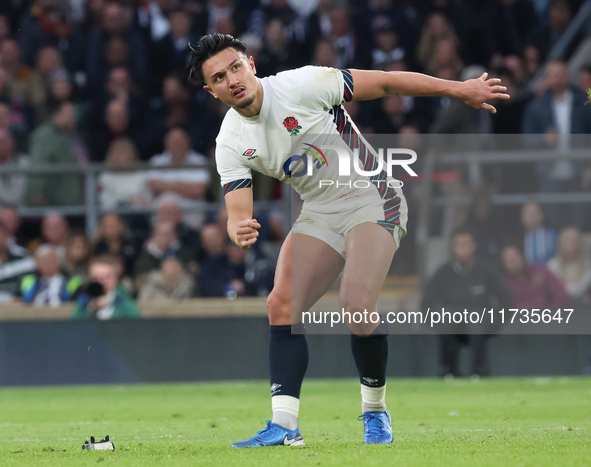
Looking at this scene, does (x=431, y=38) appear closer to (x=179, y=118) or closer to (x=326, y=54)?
(x=326, y=54)

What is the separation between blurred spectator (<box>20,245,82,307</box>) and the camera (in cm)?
1016

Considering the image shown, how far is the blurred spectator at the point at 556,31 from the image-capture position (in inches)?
484

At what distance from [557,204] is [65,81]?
245 inches

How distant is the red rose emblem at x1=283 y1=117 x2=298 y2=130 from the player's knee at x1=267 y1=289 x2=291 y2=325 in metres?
0.85

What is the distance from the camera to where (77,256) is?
10.2m

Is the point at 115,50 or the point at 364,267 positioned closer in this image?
the point at 364,267

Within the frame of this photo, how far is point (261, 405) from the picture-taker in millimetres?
7824

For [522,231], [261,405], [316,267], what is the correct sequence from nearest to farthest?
[316,267] < [261,405] < [522,231]

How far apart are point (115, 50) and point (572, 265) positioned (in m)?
6.53

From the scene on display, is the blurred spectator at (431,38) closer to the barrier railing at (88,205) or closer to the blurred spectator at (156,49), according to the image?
the barrier railing at (88,205)

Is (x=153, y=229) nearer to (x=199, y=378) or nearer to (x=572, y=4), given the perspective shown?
(x=199, y=378)

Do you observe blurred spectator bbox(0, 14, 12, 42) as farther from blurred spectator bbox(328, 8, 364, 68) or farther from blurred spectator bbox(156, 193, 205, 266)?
Answer: blurred spectator bbox(328, 8, 364, 68)

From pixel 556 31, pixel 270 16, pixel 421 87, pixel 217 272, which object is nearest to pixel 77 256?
pixel 217 272

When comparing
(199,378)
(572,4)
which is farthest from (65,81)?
(572,4)
